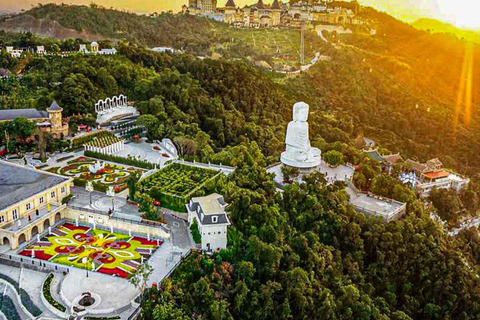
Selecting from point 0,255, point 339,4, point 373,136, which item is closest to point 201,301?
point 0,255

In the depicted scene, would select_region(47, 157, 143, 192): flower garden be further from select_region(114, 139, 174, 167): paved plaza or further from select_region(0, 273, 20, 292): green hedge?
select_region(0, 273, 20, 292): green hedge

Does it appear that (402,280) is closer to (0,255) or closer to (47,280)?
(47,280)

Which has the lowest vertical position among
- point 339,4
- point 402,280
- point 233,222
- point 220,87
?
point 402,280

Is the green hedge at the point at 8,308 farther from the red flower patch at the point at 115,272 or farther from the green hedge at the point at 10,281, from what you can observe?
the red flower patch at the point at 115,272

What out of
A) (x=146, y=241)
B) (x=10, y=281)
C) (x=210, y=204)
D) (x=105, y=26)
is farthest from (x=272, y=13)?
(x=10, y=281)

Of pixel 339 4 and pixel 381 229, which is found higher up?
pixel 339 4

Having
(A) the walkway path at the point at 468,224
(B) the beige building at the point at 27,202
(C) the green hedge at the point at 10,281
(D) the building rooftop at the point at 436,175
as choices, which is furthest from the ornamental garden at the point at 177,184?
(D) the building rooftop at the point at 436,175
